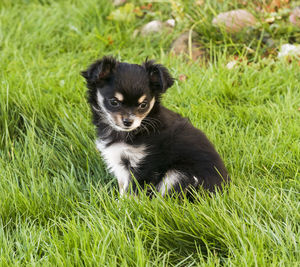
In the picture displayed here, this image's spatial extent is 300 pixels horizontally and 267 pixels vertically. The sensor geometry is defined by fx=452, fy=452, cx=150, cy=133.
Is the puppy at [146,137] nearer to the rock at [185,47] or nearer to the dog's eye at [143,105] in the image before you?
the dog's eye at [143,105]

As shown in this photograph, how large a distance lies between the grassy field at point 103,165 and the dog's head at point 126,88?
1.82 feet

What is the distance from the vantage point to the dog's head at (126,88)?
314 cm

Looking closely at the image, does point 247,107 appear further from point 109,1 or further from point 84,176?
point 109,1

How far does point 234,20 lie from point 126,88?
2980 mm

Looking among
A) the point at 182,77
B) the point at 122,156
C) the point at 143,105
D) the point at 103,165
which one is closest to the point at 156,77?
the point at 143,105

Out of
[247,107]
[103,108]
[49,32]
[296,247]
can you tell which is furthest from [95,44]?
[296,247]

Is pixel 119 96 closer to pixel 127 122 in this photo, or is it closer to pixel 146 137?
pixel 127 122

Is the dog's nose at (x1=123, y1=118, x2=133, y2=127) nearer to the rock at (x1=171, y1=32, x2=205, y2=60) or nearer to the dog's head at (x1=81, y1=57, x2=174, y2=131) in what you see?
the dog's head at (x1=81, y1=57, x2=174, y2=131)

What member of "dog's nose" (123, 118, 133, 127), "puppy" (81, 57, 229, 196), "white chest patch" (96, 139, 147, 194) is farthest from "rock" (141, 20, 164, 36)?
"dog's nose" (123, 118, 133, 127)

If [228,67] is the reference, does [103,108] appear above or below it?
above

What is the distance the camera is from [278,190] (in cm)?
323

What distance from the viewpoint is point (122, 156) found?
10.9ft

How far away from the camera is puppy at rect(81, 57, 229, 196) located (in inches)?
125

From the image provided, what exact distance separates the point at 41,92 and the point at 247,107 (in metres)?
2.10
